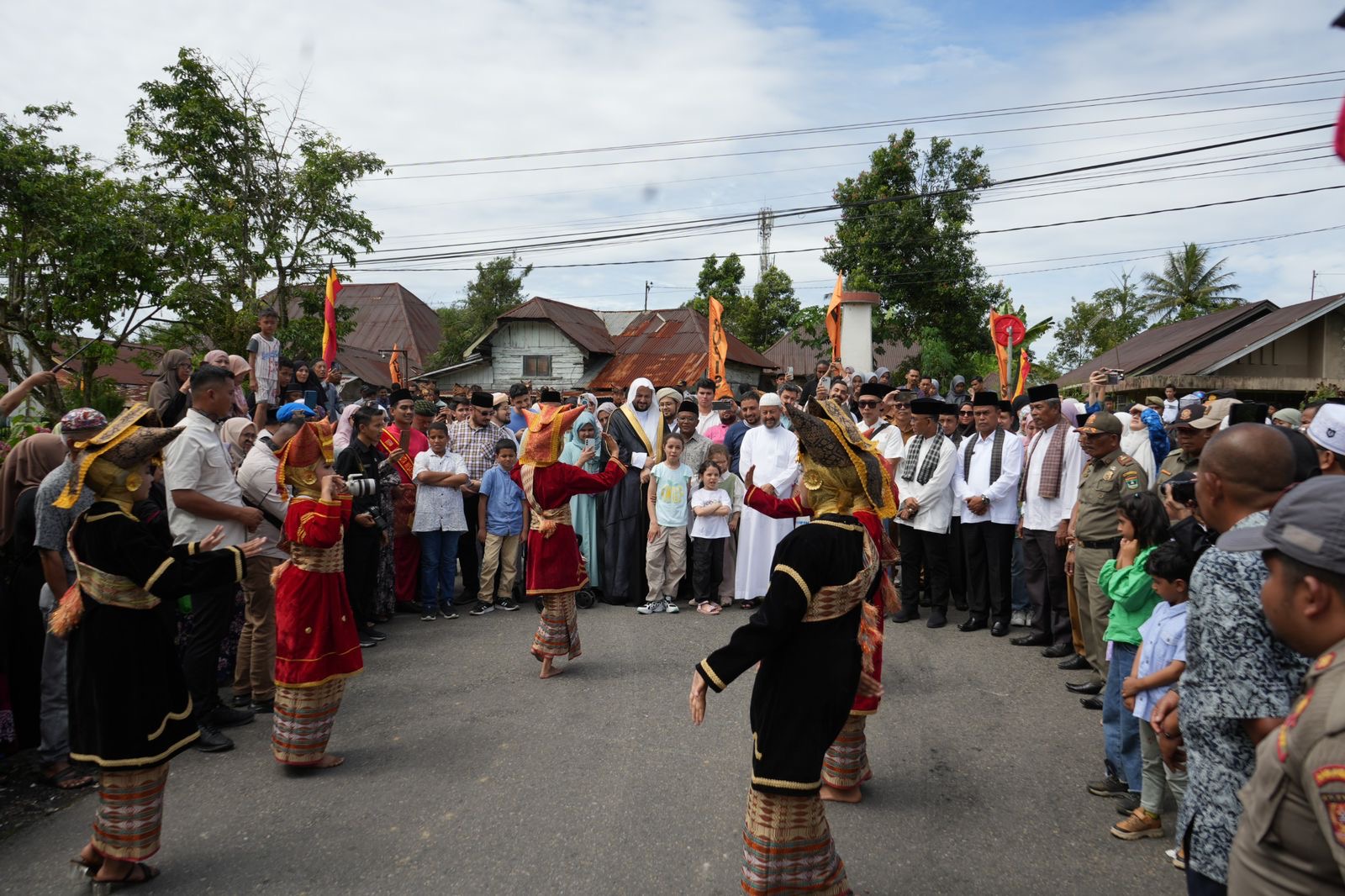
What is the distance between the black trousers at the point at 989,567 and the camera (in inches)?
299

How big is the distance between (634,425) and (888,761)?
17.1 feet

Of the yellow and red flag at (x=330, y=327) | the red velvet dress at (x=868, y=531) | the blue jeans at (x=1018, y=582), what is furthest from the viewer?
the yellow and red flag at (x=330, y=327)

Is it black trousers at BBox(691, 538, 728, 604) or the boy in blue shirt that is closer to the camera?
black trousers at BBox(691, 538, 728, 604)

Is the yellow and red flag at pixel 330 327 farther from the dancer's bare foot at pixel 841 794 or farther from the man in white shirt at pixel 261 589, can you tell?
the dancer's bare foot at pixel 841 794

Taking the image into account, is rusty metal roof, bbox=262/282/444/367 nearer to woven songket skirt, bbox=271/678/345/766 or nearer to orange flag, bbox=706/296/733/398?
orange flag, bbox=706/296/733/398

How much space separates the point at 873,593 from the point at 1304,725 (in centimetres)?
232

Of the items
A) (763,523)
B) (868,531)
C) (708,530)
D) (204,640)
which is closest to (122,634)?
(204,640)

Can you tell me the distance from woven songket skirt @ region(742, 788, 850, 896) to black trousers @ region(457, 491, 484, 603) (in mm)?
6304

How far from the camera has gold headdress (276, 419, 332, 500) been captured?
4.79 m

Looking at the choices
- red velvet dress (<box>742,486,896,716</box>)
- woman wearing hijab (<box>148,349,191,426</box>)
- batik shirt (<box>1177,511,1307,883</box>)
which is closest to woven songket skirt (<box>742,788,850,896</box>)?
red velvet dress (<box>742,486,896,716</box>)

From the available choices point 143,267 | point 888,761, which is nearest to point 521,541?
point 888,761

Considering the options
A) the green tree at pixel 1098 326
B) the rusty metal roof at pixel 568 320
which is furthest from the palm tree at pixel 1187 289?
the rusty metal roof at pixel 568 320

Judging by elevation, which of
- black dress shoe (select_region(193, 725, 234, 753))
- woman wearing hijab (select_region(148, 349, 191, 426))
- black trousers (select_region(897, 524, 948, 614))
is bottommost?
black dress shoe (select_region(193, 725, 234, 753))

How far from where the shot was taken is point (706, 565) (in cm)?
866
